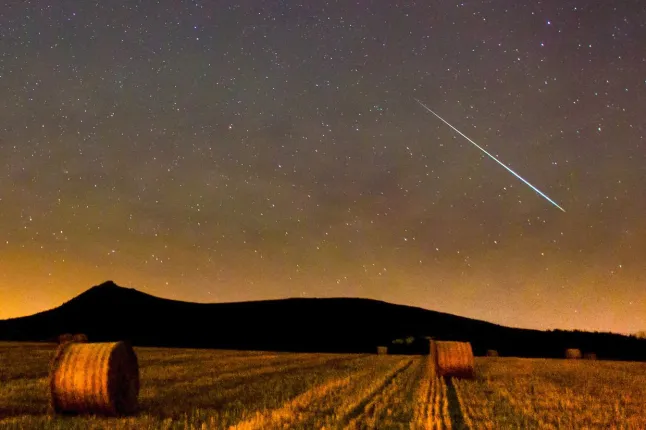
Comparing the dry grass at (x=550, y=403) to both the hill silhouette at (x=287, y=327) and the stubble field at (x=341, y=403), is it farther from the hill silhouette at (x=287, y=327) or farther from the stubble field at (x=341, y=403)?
the hill silhouette at (x=287, y=327)

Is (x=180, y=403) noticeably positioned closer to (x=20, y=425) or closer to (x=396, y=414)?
(x=20, y=425)

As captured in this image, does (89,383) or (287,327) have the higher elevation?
(287,327)

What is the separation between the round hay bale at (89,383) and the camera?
38.1 feet

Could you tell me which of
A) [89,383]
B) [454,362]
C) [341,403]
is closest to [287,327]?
[454,362]

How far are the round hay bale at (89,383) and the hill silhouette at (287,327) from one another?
153 feet

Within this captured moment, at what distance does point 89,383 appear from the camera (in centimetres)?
1178

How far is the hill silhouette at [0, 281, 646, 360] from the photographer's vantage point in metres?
62.3

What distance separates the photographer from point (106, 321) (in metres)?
77.9

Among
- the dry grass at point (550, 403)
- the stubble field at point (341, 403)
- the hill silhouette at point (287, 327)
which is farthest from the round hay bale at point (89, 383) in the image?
the hill silhouette at point (287, 327)

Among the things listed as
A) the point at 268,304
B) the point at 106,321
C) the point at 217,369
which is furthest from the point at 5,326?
the point at 217,369

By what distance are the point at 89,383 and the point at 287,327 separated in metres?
60.7

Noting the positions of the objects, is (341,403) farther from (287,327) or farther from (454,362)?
(287,327)

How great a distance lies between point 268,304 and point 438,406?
224 feet

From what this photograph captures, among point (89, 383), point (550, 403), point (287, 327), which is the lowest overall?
point (550, 403)
